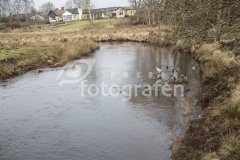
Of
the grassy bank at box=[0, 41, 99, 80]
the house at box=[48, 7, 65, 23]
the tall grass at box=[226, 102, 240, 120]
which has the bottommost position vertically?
the tall grass at box=[226, 102, 240, 120]

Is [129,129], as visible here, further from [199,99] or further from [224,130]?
[199,99]

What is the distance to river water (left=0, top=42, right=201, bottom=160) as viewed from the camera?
888 cm

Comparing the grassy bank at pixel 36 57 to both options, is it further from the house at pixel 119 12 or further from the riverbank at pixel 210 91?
the house at pixel 119 12

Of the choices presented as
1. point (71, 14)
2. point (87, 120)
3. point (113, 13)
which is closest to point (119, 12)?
point (113, 13)

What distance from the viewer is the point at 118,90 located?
15430 mm

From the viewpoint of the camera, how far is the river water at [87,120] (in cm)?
888

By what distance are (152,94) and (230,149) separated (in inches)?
299

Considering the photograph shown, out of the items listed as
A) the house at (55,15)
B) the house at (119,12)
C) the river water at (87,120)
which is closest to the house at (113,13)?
the house at (119,12)

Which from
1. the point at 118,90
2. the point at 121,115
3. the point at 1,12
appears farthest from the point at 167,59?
the point at 1,12

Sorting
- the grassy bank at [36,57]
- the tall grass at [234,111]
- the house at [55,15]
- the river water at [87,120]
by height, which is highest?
the house at [55,15]

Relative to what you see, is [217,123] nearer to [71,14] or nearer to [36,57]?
[36,57]

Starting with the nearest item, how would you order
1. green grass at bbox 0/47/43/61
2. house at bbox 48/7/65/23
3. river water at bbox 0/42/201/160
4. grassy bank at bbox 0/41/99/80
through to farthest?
river water at bbox 0/42/201/160
grassy bank at bbox 0/41/99/80
green grass at bbox 0/47/43/61
house at bbox 48/7/65/23

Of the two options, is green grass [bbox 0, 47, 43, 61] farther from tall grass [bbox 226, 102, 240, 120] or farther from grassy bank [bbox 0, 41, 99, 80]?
tall grass [bbox 226, 102, 240, 120]

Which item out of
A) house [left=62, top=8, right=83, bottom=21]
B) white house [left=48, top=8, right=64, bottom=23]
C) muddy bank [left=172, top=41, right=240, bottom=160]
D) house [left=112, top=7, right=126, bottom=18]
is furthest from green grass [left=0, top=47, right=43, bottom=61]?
white house [left=48, top=8, right=64, bottom=23]
